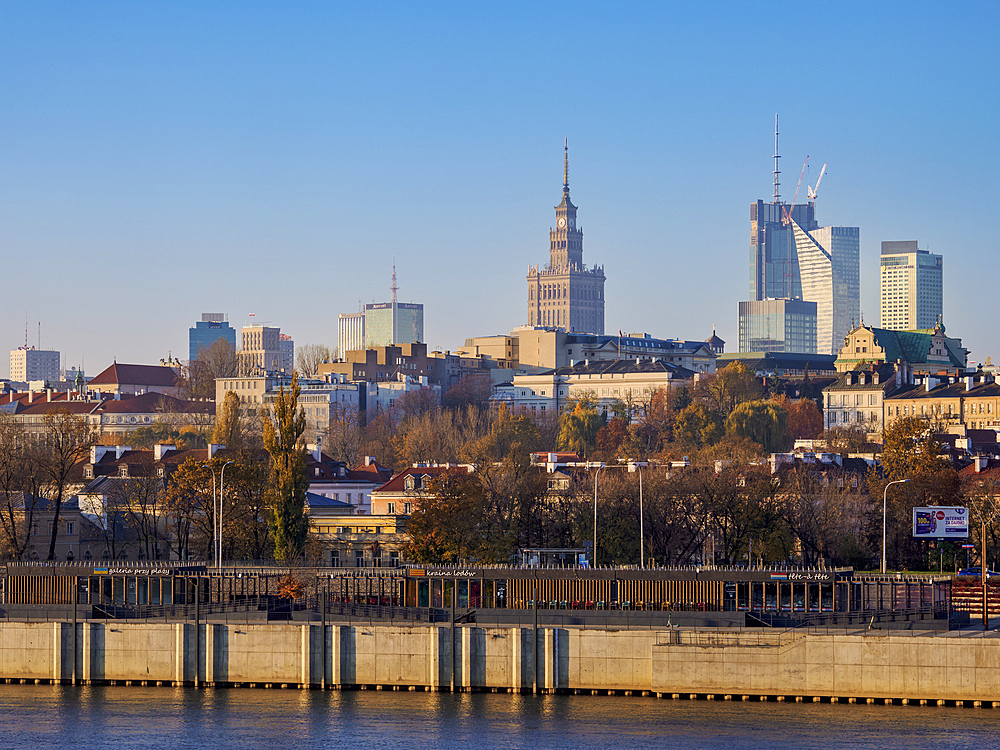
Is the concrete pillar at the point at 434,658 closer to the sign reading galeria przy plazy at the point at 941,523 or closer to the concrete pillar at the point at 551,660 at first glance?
the concrete pillar at the point at 551,660

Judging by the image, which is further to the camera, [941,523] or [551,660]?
[941,523]

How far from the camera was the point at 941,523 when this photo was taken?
112938 mm

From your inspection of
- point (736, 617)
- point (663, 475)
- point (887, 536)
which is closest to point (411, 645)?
point (736, 617)

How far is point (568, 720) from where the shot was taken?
74.1 meters

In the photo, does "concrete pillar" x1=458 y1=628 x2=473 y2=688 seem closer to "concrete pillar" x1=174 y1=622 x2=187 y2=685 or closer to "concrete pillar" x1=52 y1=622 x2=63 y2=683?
"concrete pillar" x1=174 y1=622 x2=187 y2=685

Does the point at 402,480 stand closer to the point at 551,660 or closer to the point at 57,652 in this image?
the point at 57,652

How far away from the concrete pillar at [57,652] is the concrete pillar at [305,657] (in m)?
10.8

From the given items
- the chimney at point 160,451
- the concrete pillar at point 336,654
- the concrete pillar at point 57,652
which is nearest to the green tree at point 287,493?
the concrete pillar at point 57,652

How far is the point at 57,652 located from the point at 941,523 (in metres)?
52.5

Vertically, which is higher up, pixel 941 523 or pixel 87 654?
pixel 941 523

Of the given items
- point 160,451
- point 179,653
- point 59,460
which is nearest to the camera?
point 179,653

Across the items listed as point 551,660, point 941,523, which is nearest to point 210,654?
point 551,660

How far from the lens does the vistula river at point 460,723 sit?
229ft

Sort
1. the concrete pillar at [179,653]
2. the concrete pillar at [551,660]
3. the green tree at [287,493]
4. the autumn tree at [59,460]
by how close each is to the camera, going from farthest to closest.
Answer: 1. the autumn tree at [59,460]
2. the green tree at [287,493]
3. the concrete pillar at [179,653]
4. the concrete pillar at [551,660]
